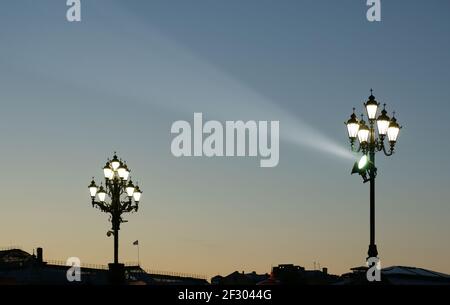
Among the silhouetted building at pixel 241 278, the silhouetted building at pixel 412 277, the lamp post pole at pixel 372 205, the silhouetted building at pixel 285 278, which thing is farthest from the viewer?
the silhouetted building at pixel 241 278

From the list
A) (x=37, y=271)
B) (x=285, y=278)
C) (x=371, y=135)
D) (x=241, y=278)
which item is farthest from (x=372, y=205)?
(x=241, y=278)

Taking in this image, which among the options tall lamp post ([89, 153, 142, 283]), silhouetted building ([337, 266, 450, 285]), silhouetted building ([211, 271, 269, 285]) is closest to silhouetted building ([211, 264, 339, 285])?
silhouetted building ([211, 271, 269, 285])

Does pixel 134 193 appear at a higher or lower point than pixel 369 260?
higher

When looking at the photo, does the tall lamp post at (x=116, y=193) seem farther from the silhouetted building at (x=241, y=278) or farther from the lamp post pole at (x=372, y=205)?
the silhouetted building at (x=241, y=278)

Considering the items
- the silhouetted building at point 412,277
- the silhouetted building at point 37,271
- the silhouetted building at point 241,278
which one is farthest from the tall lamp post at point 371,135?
the silhouetted building at point 241,278

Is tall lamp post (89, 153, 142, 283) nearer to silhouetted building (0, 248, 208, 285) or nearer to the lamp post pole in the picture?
the lamp post pole

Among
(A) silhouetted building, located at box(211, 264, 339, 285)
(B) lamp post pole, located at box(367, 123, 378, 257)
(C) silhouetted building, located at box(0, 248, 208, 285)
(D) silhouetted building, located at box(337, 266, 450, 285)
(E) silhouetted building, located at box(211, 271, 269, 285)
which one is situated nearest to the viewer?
(B) lamp post pole, located at box(367, 123, 378, 257)

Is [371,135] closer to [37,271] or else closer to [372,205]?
[372,205]

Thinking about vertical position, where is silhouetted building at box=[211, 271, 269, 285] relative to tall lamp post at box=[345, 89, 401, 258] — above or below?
below
